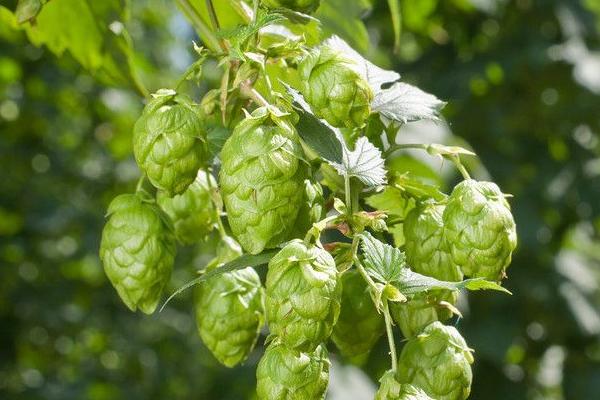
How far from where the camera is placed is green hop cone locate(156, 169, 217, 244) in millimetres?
1186

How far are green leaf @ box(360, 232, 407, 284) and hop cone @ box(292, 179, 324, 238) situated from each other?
6cm

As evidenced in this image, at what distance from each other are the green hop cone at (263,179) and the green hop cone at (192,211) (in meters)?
0.29

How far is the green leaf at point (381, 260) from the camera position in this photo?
89 cm

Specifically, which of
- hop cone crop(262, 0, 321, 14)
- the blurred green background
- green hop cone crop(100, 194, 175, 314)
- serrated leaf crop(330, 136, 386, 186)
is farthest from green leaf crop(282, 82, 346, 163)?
the blurred green background

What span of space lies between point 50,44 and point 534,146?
221 cm

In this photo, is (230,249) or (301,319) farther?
(230,249)

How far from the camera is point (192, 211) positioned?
1193 mm

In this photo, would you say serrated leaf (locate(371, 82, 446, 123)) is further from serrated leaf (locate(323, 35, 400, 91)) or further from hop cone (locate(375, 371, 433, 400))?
hop cone (locate(375, 371, 433, 400))

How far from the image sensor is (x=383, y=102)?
1.09m

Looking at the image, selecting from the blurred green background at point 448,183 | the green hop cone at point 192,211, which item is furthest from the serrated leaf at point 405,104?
the blurred green background at point 448,183

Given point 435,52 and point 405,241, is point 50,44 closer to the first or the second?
point 405,241

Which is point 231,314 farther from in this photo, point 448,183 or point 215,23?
point 448,183

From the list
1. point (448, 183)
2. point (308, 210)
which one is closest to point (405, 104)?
point (308, 210)

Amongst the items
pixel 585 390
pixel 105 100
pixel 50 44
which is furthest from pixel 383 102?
pixel 105 100
